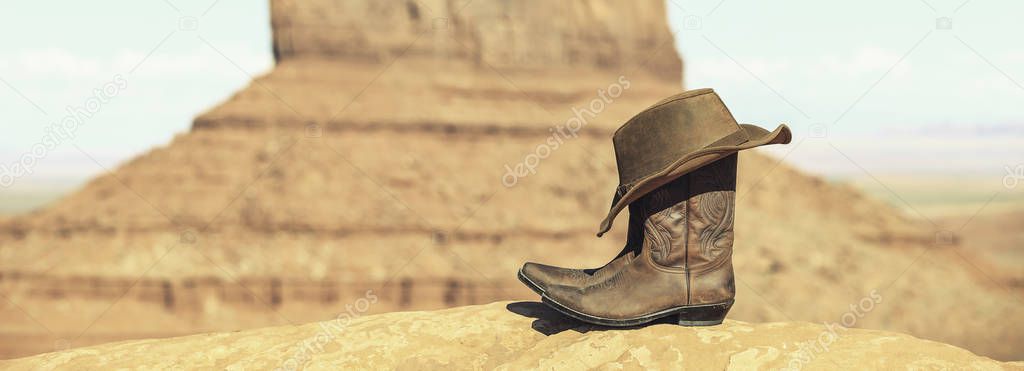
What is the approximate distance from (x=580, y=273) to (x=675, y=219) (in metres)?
0.69

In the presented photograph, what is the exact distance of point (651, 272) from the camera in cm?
558

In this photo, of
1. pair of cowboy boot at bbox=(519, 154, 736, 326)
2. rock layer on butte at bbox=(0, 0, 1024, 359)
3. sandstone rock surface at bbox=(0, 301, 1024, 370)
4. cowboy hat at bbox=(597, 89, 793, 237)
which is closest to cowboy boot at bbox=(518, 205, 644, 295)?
pair of cowboy boot at bbox=(519, 154, 736, 326)

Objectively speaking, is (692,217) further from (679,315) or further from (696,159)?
(679,315)

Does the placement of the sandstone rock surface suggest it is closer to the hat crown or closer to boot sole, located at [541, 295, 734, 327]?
boot sole, located at [541, 295, 734, 327]

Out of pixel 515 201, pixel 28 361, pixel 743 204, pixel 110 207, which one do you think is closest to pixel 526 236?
pixel 515 201

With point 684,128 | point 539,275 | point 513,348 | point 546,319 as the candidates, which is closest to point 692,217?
point 684,128

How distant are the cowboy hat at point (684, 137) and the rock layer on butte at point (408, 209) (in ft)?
72.4

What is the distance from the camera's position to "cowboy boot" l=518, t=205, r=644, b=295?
5.76 metres

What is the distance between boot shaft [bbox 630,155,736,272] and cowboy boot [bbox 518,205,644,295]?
20 cm

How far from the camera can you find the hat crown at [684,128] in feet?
17.6

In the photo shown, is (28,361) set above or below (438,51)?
below

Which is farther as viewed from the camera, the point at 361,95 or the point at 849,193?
the point at 849,193

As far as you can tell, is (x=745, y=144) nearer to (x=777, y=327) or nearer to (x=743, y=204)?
(x=777, y=327)

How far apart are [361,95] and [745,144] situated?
30.2 metres
